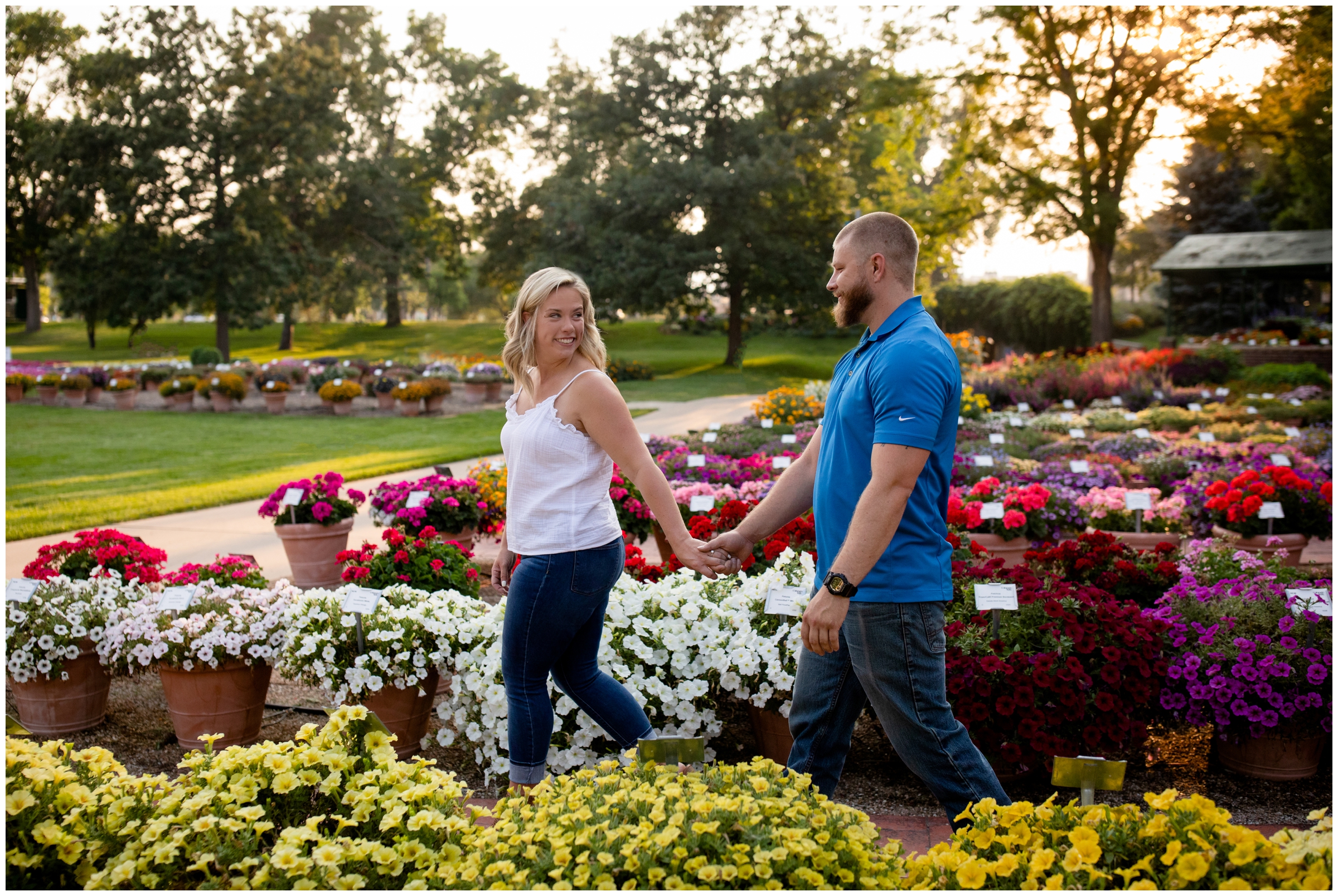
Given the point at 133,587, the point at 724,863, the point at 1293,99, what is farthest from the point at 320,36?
the point at 724,863

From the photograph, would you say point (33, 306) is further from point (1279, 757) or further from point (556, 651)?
point (1279, 757)

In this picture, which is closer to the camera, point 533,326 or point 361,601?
point 533,326

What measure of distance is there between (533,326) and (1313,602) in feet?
9.70

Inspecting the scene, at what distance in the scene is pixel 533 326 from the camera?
257cm

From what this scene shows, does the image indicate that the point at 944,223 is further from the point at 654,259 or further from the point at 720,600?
the point at 720,600

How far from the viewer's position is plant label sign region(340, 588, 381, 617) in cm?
331

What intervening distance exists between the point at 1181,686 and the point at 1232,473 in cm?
407

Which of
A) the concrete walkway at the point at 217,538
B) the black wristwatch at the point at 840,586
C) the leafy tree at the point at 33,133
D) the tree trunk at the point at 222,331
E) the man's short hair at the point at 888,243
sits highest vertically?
the leafy tree at the point at 33,133

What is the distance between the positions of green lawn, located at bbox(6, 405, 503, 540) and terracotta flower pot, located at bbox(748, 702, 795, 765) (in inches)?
259

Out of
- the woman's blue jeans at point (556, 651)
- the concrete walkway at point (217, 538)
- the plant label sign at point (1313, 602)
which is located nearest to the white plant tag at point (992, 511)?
the plant label sign at point (1313, 602)

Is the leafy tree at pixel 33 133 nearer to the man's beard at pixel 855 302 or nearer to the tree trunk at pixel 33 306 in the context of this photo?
the tree trunk at pixel 33 306

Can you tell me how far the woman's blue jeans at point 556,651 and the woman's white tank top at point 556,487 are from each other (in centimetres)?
4

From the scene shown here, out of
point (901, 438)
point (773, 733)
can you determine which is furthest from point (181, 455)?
point (901, 438)

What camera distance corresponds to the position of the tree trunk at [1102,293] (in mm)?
22469
